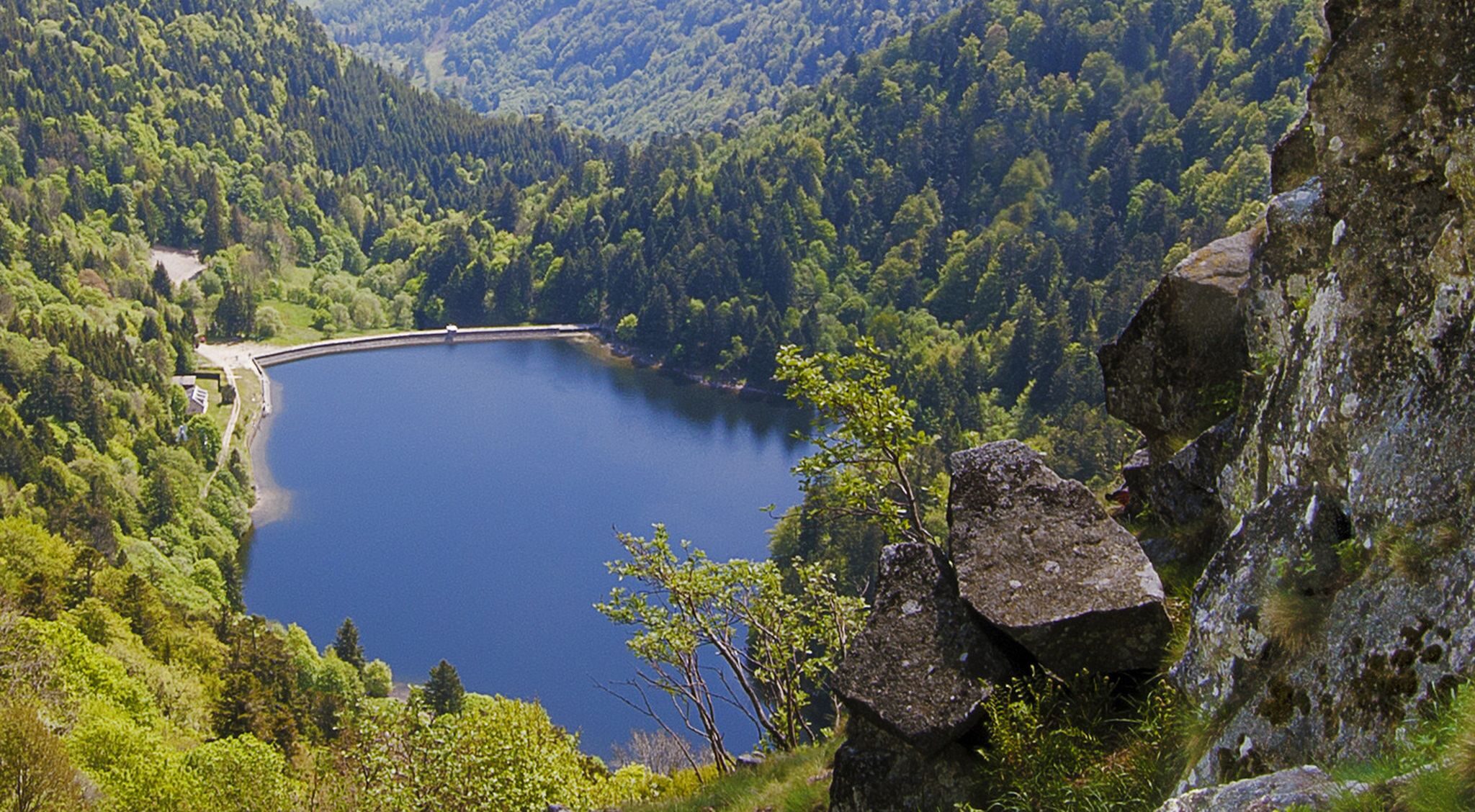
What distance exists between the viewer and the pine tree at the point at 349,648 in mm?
69125

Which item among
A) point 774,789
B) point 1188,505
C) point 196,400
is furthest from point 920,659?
point 196,400

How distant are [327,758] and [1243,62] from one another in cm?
16967

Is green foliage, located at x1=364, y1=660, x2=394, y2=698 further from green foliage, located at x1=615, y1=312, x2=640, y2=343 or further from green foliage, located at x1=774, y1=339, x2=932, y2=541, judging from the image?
green foliage, located at x1=615, y1=312, x2=640, y2=343

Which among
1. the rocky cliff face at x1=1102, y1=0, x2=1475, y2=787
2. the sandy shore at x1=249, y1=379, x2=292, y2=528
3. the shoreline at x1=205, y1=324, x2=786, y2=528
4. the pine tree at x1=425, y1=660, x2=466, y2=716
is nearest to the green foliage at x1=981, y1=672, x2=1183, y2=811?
the rocky cliff face at x1=1102, y1=0, x2=1475, y2=787

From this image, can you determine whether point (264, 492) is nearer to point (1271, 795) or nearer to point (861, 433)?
point (861, 433)

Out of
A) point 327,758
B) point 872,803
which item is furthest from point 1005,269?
point 872,803

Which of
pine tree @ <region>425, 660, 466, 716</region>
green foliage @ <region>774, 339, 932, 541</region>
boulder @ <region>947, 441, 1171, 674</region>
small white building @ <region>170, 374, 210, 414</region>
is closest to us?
boulder @ <region>947, 441, 1171, 674</region>

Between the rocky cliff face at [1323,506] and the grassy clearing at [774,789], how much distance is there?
1.79 m

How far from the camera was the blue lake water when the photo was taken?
251 ft

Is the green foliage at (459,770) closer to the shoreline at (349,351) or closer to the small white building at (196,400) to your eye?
the shoreline at (349,351)

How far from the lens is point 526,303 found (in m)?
189

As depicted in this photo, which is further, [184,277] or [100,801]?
[184,277]

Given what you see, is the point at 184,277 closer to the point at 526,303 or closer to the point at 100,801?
the point at 526,303

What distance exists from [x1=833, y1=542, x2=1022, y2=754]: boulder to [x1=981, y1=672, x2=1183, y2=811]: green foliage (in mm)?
334
